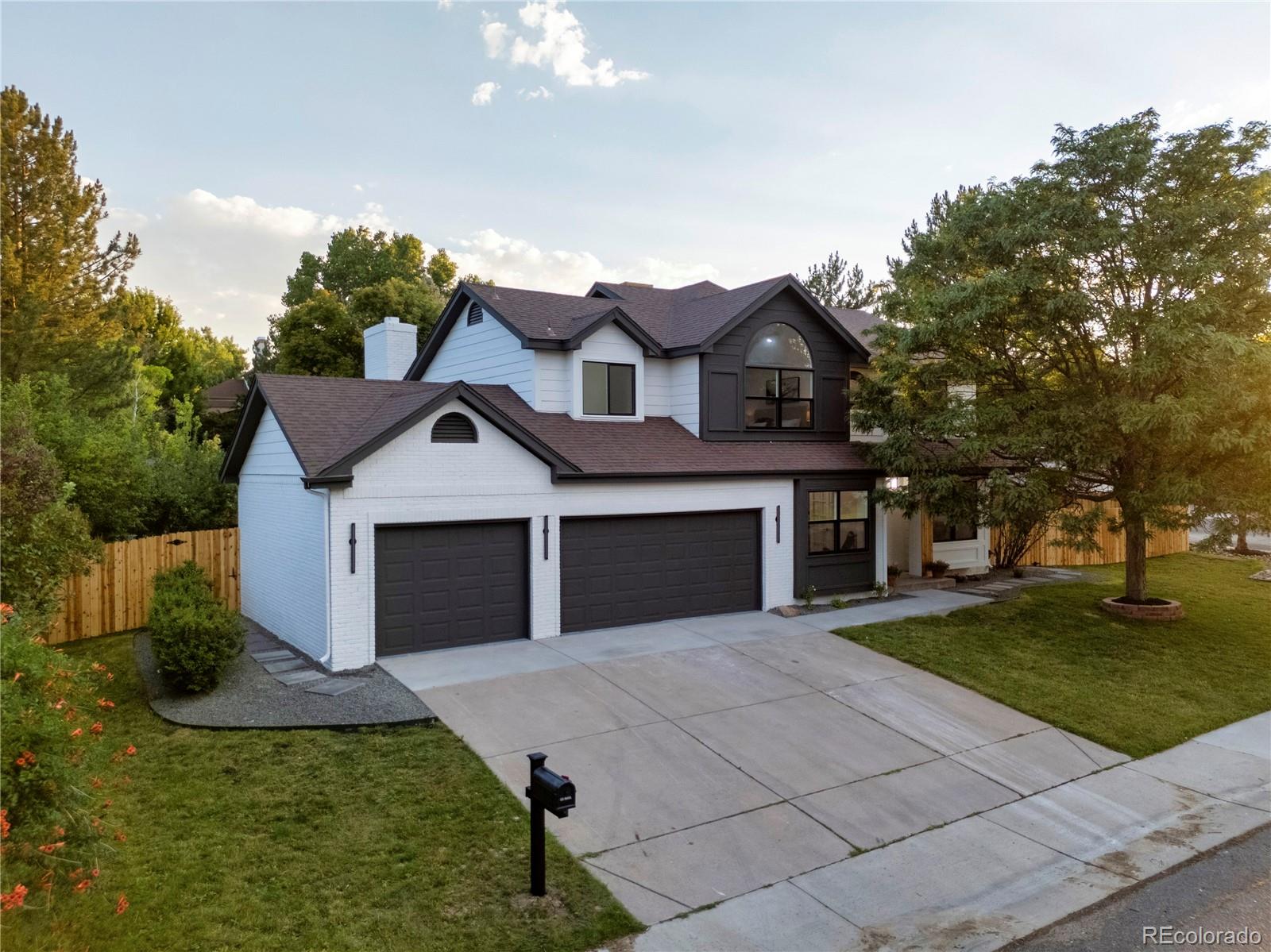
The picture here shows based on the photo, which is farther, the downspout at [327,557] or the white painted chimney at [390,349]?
the white painted chimney at [390,349]

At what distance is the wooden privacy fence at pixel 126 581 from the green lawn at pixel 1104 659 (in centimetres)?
1258

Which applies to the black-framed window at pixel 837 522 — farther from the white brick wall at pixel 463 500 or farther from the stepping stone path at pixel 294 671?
the stepping stone path at pixel 294 671

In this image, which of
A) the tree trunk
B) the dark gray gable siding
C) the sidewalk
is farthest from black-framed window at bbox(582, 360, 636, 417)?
the sidewalk

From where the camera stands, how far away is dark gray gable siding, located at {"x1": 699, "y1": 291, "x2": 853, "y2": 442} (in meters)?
16.6

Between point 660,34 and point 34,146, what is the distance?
48.3 feet

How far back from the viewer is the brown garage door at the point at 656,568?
1398cm

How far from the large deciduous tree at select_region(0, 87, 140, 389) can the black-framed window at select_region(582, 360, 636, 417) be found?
13012 mm

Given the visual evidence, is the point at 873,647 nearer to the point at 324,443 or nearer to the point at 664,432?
the point at 664,432

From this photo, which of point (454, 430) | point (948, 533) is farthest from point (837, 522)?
point (454, 430)

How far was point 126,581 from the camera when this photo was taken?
14789mm

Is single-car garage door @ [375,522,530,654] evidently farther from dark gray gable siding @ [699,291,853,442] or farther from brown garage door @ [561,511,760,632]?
dark gray gable siding @ [699,291,853,442]

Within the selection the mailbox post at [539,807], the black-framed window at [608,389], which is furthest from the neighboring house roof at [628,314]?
the mailbox post at [539,807]

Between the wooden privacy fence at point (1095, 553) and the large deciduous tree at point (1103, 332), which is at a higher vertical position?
the large deciduous tree at point (1103, 332)

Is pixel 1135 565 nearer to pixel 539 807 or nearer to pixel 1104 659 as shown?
pixel 1104 659
